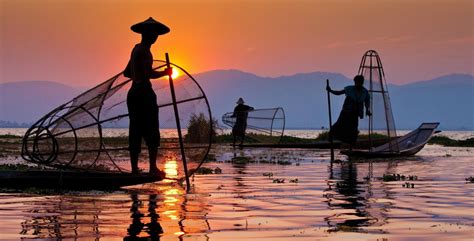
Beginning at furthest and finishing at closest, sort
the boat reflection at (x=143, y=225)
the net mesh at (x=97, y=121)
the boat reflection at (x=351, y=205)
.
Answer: the net mesh at (x=97, y=121) → the boat reflection at (x=351, y=205) → the boat reflection at (x=143, y=225)

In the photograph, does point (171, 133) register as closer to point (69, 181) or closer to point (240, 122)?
point (240, 122)

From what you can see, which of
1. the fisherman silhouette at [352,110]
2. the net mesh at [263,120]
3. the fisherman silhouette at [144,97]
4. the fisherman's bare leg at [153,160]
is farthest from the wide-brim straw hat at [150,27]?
the net mesh at [263,120]

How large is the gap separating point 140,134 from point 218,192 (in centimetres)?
145

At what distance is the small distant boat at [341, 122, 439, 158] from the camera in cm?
2028

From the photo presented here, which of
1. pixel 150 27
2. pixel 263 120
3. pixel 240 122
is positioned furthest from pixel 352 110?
pixel 263 120

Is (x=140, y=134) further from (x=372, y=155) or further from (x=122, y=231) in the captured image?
(x=372, y=155)

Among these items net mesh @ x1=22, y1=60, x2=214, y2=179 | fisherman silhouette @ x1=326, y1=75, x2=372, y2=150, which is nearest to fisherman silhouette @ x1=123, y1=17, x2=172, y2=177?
net mesh @ x1=22, y1=60, x2=214, y2=179

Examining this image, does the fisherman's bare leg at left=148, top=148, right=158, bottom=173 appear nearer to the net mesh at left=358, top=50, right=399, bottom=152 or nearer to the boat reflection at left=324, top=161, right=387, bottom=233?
the boat reflection at left=324, top=161, right=387, bottom=233

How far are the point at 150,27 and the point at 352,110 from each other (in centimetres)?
923

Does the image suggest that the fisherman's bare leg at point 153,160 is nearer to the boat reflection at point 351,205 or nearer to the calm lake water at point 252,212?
the calm lake water at point 252,212

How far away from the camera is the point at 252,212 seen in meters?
8.22

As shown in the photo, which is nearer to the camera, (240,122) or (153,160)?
(153,160)

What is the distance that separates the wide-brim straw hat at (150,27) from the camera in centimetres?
1125

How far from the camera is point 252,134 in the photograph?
124ft
